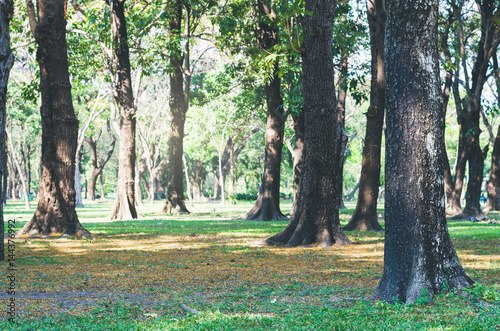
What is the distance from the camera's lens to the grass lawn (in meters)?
4.75

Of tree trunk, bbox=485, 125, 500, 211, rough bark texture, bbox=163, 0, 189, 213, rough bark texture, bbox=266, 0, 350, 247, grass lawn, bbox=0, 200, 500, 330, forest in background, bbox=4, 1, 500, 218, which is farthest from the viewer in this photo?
tree trunk, bbox=485, 125, 500, 211

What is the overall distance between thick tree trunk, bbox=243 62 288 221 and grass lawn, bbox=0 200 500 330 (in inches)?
350

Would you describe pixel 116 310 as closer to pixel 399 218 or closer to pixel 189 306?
pixel 189 306

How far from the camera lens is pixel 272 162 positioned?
21359 millimetres

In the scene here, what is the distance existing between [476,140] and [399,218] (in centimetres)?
1879

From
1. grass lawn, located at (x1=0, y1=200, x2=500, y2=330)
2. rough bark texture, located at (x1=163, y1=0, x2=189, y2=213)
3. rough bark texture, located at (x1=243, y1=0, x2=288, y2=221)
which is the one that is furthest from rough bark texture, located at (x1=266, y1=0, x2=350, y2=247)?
rough bark texture, located at (x1=163, y1=0, x2=189, y2=213)

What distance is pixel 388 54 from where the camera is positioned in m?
6.09

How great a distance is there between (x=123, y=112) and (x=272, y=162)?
6.53m

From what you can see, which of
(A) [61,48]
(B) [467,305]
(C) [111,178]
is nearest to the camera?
(B) [467,305]

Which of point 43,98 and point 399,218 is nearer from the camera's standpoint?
point 399,218

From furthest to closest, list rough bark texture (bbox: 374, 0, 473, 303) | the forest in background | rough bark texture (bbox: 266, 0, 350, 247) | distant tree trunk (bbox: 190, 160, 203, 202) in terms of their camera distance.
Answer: distant tree trunk (bbox: 190, 160, 203, 202), the forest in background, rough bark texture (bbox: 266, 0, 350, 247), rough bark texture (bbox: 374, 0, 473, 303)

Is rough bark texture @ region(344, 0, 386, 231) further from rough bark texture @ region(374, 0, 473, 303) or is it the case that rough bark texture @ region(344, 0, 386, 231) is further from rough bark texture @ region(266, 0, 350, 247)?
rough bark texture @ region(374, 0, 473, 303)

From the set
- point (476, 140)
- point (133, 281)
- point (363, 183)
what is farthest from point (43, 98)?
point (476, 140)

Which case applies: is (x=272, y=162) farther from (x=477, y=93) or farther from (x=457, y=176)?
(x=457, y=176)
